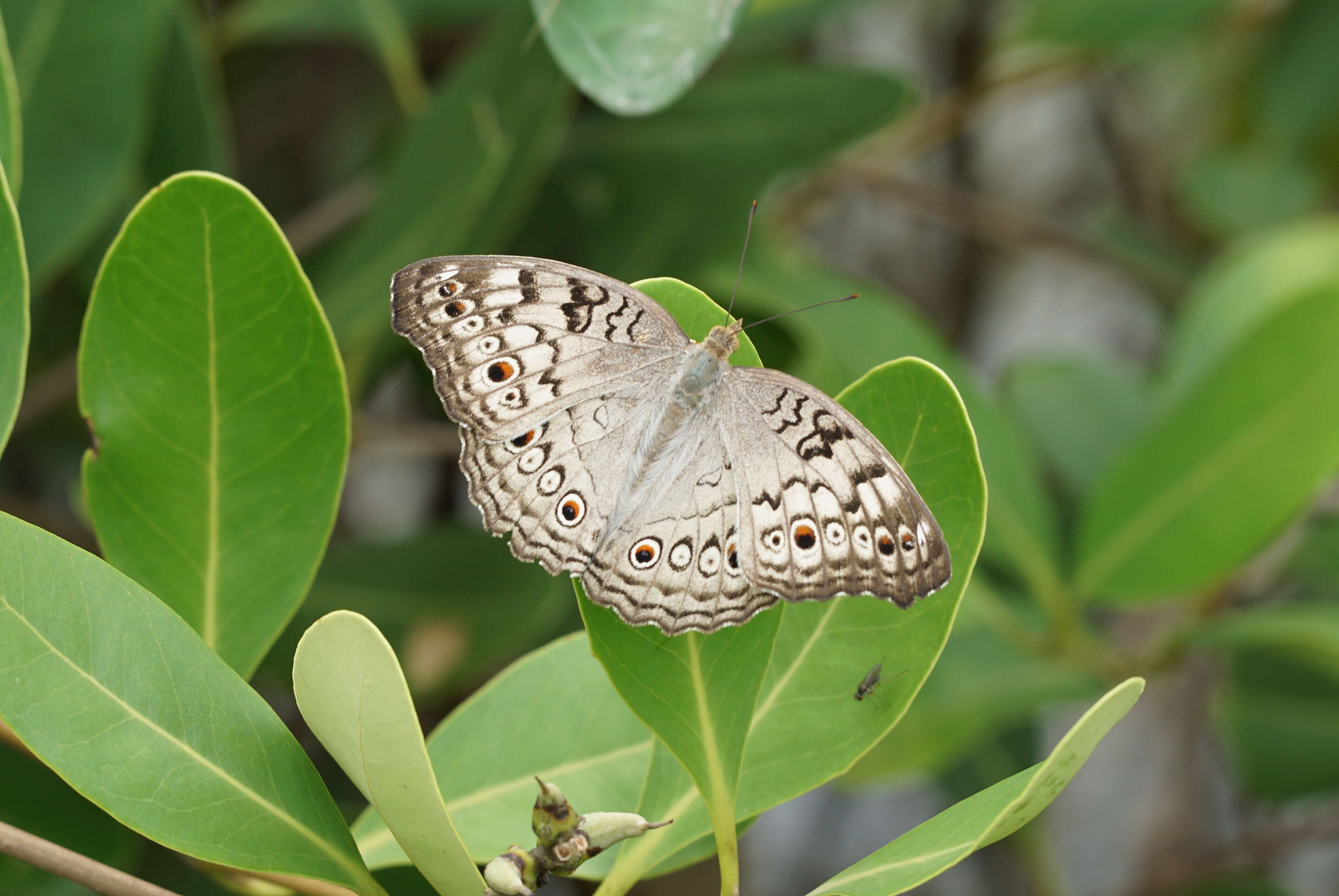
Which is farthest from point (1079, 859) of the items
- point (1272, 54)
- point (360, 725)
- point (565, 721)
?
point (360, 725)


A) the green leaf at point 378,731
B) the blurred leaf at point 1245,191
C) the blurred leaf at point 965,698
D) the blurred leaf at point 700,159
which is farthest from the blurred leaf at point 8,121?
the blurred leaf at point 1245,191

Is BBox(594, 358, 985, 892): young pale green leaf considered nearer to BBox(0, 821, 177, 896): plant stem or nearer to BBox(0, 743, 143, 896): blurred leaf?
BBox(0, 821, 177, 896): plant stem

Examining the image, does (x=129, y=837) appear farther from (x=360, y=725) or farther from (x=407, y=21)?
(x=407, y=21)

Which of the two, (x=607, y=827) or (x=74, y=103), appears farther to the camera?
(x=74, y=103)

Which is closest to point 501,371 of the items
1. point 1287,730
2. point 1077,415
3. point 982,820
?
point 982,820

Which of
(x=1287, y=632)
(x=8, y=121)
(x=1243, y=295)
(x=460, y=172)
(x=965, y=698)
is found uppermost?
(x=8, y=121)

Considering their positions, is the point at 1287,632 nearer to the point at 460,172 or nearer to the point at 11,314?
the point at 460,172

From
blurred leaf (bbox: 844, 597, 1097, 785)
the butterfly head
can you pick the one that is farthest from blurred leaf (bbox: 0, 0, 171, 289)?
blurred leaf (bbox: 844, 597, 1097, 785)
